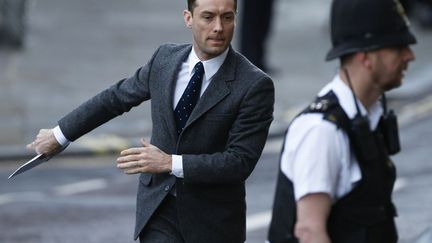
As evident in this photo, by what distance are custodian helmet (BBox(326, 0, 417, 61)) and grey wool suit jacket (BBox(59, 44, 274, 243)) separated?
3.41 ft

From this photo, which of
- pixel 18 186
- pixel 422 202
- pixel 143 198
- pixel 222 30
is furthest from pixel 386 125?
pixel 18 186

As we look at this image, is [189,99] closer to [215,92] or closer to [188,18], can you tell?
[215,92]

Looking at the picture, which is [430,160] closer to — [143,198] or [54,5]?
[143,198]

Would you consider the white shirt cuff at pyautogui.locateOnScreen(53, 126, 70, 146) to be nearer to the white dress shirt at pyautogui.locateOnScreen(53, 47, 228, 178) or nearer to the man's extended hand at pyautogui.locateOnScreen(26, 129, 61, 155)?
the man's extended hand at pyautogui.locateOnScreen(26, 129, 61, 155)

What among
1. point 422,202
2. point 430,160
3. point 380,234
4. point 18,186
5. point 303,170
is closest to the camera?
A: point 303,170

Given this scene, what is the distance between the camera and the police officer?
419 cm

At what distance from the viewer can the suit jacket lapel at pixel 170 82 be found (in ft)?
18.0

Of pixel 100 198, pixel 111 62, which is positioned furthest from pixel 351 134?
pixel 111 62

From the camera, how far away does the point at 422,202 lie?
11734 mm

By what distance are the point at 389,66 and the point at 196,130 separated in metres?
1.32

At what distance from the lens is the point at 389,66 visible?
4.32m

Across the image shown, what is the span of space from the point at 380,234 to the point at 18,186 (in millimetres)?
9244

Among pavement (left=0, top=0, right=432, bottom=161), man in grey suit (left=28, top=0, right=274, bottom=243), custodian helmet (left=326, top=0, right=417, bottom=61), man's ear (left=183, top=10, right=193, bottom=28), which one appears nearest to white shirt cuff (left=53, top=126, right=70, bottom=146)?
man in grey suit (left=28, top=0, right=274, bottom=243)

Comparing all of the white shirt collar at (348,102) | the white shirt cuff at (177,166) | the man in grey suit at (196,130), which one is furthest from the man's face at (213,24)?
the white shirt collar at (348,102)
